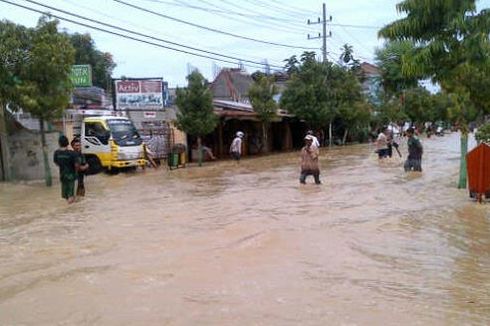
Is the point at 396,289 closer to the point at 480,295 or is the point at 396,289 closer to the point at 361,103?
the point at 480,295

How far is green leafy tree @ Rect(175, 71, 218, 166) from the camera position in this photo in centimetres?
2850

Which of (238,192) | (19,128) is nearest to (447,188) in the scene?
(238,192)

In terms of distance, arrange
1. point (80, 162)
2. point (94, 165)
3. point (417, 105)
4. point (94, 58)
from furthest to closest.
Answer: point (417, 105)
point (94, 58)
point (94, 165)
point (80, 162)

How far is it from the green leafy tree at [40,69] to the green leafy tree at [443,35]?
454 inches

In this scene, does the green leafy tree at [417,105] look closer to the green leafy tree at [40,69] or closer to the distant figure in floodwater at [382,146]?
the distant figure in floodwater at [382,146]

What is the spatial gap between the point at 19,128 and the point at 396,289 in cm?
1888

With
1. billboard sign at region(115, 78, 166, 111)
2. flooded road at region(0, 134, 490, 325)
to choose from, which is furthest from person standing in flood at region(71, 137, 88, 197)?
billboard sign at region(115, 78, 166, 111)

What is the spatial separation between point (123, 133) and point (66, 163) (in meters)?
11.1

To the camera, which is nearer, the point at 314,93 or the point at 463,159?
the point at 463,159

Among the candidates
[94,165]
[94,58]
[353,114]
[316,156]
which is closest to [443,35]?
[316,156]

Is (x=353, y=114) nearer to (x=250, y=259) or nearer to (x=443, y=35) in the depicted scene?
(x=443, y=35)

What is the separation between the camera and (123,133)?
2539 centimetres

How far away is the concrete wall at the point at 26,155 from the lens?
22.8 meters

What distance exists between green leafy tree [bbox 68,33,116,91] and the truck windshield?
79.4 feet
